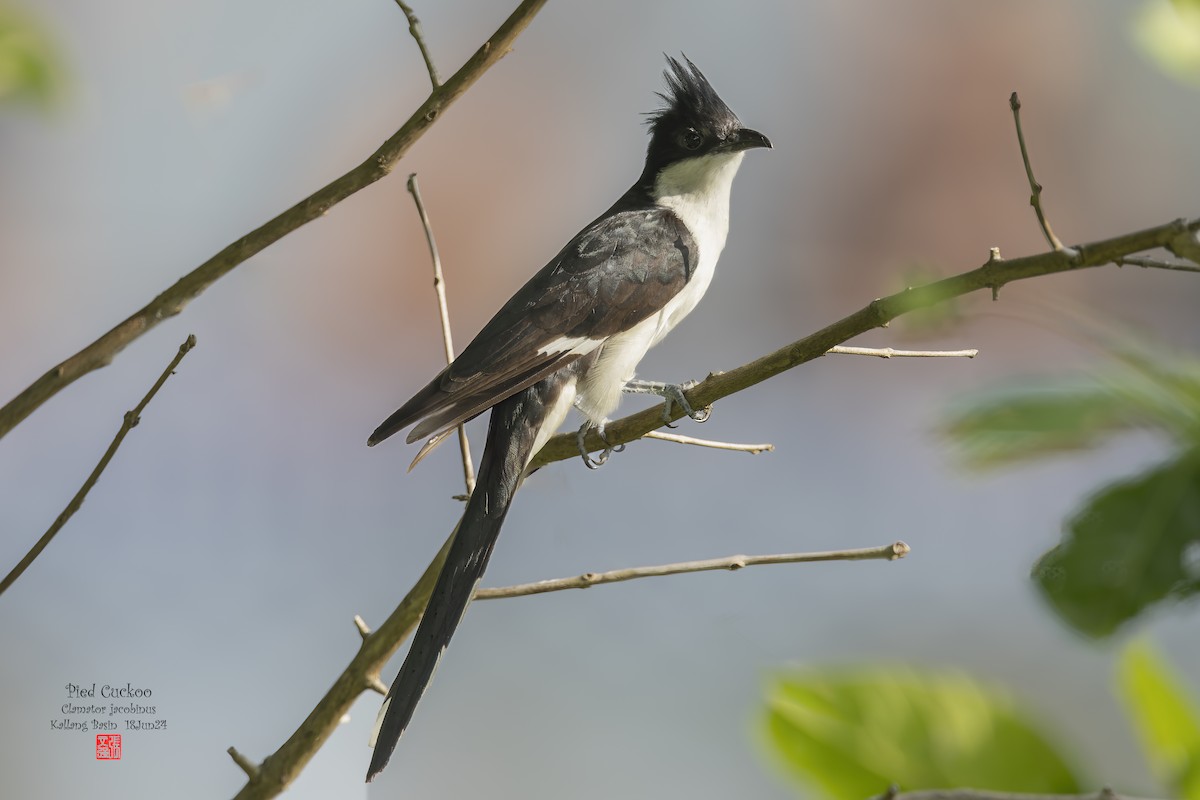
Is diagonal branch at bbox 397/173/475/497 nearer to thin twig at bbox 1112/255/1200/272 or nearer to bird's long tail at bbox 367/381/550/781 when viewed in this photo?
bird's long tail at bbox 367/381/550/781

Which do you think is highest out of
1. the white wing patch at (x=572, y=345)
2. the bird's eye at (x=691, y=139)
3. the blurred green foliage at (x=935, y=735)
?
the bird's eye at (x=691, y=139)

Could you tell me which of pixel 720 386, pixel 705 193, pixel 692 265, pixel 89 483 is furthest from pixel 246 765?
pixel 705 193

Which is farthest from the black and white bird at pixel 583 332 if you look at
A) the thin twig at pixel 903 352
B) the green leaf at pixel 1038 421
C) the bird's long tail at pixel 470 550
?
the green leaf at pixel 1038 421

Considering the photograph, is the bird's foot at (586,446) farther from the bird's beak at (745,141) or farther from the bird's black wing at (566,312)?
the bird's beak at (745,141)

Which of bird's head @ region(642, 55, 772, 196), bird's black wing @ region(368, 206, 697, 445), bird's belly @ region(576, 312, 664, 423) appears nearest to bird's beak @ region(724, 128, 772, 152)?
bird's head @ region(642, 55, 772, 196)

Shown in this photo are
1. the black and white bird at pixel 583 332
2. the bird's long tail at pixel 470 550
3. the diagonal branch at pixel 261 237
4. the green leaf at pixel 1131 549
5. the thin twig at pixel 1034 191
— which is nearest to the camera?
the green leaf at pixel 1131 549

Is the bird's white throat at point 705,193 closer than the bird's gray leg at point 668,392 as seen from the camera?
No

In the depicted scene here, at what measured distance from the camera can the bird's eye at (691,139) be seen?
5.50 feet

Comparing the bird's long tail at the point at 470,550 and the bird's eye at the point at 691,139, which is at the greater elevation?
the bird's eye at the point at 691,139

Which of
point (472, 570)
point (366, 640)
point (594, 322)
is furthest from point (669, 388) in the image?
point (366, 640)

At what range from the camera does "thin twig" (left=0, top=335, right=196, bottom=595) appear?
0.74 meters

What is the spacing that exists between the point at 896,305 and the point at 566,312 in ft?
2.96

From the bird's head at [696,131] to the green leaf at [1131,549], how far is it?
4.74 ft

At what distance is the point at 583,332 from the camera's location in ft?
4.37
